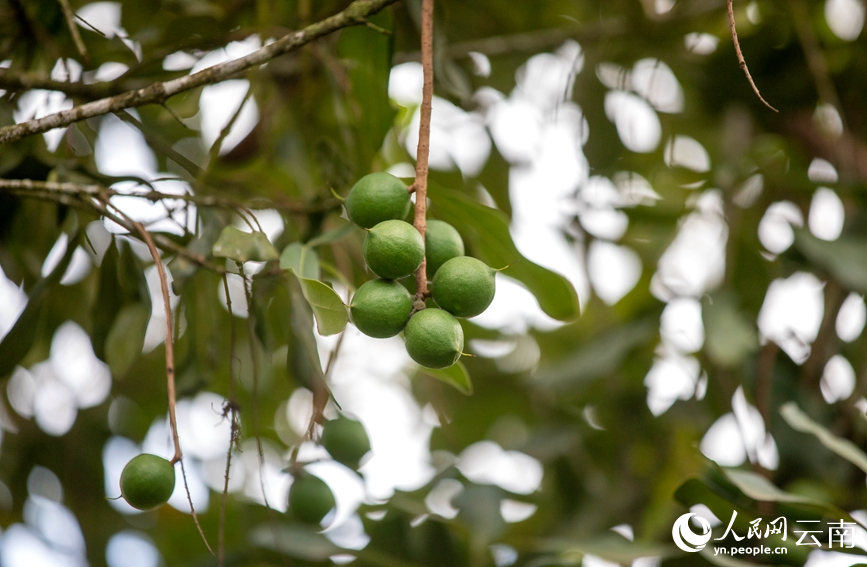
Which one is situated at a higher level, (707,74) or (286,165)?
(707,74)

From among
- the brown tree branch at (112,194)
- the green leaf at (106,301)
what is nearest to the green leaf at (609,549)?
the brown tree branch at (112,194)

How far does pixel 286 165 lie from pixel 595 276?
1.13m

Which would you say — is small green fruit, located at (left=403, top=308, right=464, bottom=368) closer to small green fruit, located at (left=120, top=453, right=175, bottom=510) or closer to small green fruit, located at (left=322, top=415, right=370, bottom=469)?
small green fruit, located at (left=120, top=453, right=175, bottom=510)

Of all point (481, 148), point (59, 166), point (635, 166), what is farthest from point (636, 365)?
point (59, 166)

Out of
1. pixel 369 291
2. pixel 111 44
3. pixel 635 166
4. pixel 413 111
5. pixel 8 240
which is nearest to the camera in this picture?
pixel 369 291

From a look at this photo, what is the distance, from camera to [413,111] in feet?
8.36

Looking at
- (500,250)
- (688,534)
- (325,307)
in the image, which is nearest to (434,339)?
(325,307)

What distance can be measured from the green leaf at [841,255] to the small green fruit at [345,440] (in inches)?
49.7

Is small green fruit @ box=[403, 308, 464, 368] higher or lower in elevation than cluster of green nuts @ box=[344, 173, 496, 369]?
lower

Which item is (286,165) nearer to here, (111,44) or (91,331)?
(111,44)

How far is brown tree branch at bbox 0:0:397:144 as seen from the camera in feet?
3.14

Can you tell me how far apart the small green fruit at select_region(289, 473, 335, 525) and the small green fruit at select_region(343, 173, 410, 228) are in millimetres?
614

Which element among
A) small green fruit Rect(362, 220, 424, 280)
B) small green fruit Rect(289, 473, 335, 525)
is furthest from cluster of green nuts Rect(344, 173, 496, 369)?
small green fruit Rect(289, 473, 335, 525)

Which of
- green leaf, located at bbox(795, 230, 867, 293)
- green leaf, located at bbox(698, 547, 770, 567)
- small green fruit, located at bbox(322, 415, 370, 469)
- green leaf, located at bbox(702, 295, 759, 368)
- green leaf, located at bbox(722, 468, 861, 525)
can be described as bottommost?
green leaf, located at bbox(698, 547, 770, 567)
